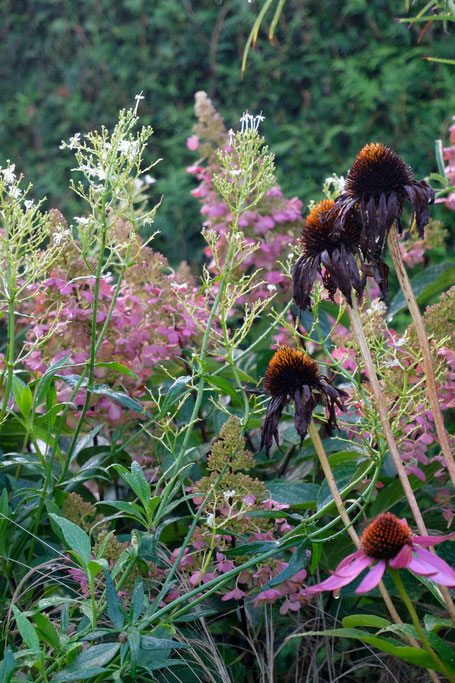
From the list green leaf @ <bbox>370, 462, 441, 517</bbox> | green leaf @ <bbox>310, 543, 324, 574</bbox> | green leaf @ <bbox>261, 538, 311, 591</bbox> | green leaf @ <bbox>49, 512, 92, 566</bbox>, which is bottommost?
green leaf @ <bbox>370, 462, 441, 517</bbox>

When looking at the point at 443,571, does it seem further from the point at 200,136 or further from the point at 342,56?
the point at 342,56

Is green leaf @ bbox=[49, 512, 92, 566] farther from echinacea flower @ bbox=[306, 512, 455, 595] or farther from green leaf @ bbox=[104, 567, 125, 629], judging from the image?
echinacea flower @ bbox=[306, 512, 455, 595]

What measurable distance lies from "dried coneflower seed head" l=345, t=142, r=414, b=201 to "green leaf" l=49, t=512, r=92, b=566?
1.76ft

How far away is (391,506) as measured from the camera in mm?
1279

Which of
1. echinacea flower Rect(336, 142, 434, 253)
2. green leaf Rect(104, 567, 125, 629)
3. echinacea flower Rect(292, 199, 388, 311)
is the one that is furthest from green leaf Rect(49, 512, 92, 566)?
echinacea flower Rect(336, 142, 434, 253)

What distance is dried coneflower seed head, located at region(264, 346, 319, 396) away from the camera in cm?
94

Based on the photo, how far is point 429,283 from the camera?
64.9 inches

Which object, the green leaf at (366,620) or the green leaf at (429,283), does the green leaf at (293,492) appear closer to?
the green leaf at (366,620)

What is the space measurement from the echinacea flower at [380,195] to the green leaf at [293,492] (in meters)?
0.47

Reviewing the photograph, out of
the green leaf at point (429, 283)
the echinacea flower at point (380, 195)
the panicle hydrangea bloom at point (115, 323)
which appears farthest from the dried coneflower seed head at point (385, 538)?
the green leaf at point (429, 283)

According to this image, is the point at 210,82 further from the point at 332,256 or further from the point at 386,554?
the point at 386,554

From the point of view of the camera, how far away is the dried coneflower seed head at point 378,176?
922mm

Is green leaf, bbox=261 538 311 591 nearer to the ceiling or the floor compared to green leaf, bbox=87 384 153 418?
nearer to the floor

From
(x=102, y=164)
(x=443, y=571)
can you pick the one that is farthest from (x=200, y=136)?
(x=443, y=571)
